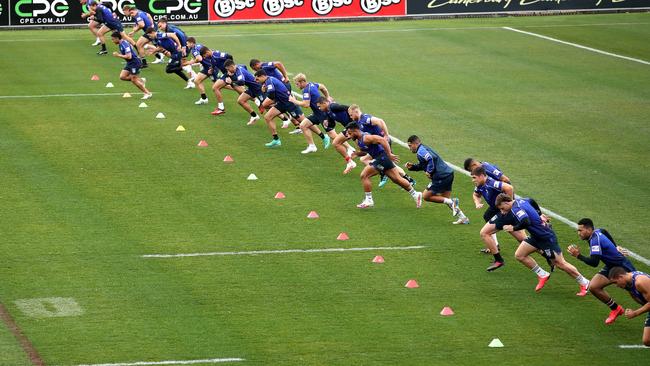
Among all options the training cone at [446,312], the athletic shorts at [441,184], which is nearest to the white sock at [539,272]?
the training cone at [446,312]

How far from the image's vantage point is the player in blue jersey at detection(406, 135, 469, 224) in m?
23.3

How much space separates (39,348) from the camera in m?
17.0

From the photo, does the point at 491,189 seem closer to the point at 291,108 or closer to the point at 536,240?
the point at 536,240

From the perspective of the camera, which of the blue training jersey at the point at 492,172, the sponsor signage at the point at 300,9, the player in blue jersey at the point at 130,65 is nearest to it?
the blue training jersey at the point at 492,172

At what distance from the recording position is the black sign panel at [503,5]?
55.0 m

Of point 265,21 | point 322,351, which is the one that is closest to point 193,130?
point 322,351

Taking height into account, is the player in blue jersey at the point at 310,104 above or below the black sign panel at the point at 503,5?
above

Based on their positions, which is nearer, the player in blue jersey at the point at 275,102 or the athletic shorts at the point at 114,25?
the player in blue jersey at the point at 275,102

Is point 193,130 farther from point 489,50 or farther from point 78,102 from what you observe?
point 489,50

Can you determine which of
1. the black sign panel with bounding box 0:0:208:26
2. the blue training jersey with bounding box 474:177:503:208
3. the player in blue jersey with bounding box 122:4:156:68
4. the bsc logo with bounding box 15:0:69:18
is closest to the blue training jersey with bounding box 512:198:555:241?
the blue training jersey with bounding box 474:177:503:208

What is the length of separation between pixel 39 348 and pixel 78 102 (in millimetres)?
19923

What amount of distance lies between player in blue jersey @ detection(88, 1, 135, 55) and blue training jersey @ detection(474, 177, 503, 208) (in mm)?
24832

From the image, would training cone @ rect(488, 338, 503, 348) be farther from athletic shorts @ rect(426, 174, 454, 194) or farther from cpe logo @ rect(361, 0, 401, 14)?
cpe logo @ rect(361, 0, 401, 14)

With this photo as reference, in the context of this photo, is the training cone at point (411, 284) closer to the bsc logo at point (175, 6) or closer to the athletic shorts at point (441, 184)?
the athletic shorts at point (441, 184)
